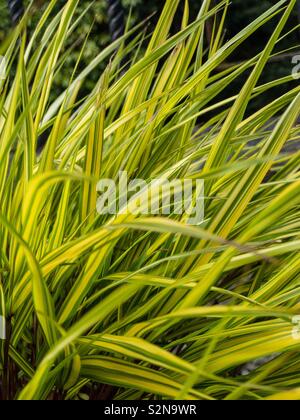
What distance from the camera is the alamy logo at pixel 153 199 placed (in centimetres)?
86

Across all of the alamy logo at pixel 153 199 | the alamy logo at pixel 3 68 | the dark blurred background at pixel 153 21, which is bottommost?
the alamy logo at pixel 153 199

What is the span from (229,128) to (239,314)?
1.04 ft

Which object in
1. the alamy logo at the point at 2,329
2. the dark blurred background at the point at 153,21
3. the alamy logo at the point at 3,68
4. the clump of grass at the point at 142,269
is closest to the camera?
the clump of grass at the point at 142,269

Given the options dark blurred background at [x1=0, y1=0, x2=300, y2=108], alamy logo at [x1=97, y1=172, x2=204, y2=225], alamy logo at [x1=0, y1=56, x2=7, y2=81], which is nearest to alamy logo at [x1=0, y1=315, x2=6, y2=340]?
alamy logo at [x1=97, y1=172, x2=204, y2=225]

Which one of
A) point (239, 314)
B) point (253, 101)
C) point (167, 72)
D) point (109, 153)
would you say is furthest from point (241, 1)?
point (239, 314)

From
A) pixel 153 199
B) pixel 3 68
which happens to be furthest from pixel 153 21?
pixel 153 199

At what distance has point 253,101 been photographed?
4.43m

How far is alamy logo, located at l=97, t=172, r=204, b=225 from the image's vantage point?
2.83 ft

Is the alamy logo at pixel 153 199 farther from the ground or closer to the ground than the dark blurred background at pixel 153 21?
closer to the ground

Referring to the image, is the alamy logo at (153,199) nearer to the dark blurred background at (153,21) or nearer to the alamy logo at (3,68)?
the alamy logo at (3,68)

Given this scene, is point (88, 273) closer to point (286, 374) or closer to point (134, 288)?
point (134, 288)

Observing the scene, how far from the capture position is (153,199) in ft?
2.86

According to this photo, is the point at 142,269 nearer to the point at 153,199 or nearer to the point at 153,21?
the point at 153,199

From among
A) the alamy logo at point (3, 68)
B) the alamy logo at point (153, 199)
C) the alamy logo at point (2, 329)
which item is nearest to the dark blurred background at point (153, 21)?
the alamy logo at point (3, 68)
